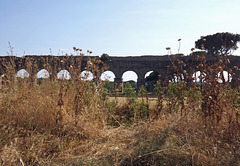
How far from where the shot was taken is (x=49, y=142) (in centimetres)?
244

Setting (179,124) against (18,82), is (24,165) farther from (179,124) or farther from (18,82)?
(18,82)

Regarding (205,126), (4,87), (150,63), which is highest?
(150,63)

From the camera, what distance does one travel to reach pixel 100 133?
2730mm

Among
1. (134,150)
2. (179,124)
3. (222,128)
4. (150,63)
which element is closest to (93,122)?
(134,150)

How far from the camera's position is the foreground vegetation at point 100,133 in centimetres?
196

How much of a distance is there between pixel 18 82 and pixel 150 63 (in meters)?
16.1

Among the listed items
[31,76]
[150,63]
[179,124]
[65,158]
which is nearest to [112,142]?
[65,158]

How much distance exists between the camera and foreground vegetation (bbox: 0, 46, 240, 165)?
1963 millimetres

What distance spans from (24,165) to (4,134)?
0.66 metres

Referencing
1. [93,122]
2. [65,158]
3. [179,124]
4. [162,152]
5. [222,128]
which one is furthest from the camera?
[93,122]

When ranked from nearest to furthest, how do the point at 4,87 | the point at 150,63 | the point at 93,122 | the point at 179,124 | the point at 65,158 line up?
the point at 65,158
the point at 179,124
the point at 93,122
the point at 4,87
the point at 150,63

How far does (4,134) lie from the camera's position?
2443 millimetres

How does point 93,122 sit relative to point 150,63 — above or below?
below

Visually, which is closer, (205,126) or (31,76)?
(205,126)
